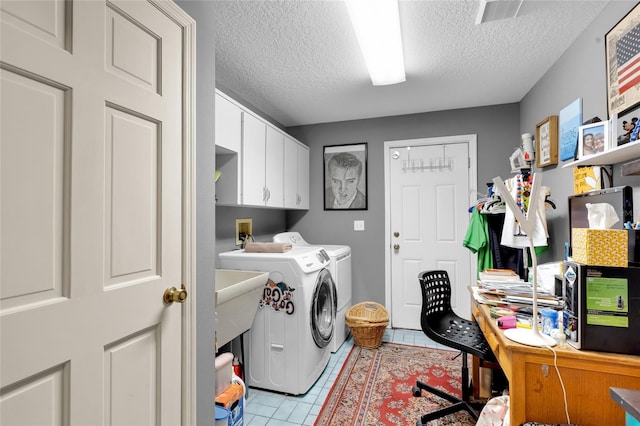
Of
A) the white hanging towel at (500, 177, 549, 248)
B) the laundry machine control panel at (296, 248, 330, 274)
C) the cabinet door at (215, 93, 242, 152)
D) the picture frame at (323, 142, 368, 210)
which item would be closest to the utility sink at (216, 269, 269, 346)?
the laundry machine control panel at (296, 248, 330, 274)

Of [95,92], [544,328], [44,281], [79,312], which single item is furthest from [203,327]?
[544,328]

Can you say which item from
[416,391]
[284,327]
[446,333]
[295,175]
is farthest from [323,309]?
[295,175]

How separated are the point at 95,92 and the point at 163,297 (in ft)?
2.19

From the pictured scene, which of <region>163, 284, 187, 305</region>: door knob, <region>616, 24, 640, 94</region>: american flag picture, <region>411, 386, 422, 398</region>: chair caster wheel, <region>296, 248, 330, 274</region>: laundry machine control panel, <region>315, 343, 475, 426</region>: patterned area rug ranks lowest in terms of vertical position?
<region>315, 343, 475, 426</region>: patterned area rug

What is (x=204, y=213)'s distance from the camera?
1307 mm

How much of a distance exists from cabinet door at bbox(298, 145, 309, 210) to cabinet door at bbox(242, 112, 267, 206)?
824mm

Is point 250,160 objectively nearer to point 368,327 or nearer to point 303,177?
point 303,177

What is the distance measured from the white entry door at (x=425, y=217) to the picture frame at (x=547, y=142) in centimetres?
76

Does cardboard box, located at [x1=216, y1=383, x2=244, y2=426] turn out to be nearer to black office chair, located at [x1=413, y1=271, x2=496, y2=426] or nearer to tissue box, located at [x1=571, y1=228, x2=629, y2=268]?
black office chair, located at [x1=413, y1=271, x2=496, y2=426]

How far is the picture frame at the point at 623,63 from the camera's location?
1.43m

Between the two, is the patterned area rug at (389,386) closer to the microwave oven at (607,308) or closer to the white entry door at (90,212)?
the microwave oven at (607,308)

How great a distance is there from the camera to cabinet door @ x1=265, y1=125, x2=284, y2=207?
275cm

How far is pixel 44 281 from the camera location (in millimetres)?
735

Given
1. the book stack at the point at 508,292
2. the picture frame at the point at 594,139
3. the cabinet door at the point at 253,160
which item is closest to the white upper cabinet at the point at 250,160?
the cabinet door at the point at 253,160
